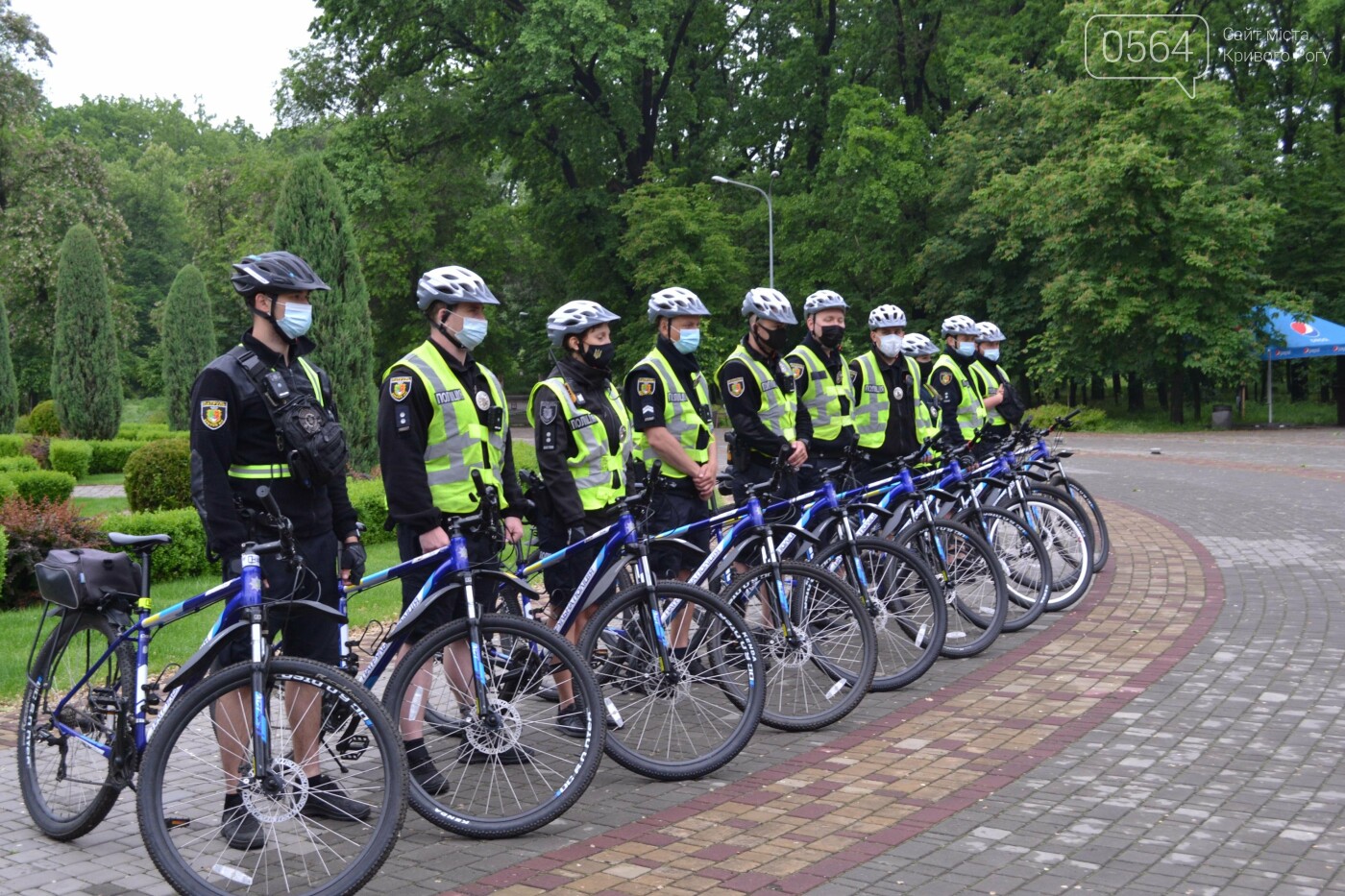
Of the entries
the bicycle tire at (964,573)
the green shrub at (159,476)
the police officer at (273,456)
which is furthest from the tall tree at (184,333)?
the police officer at (273,456)

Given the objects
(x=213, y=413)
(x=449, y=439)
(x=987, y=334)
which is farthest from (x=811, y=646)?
(x=987, y=334)

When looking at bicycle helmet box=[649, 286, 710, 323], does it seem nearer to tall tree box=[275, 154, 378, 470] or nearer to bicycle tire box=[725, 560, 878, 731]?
bicycle tire box=[725, 560, 878, 731]

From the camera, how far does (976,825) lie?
5.32 m

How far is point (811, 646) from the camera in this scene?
6.77 metres

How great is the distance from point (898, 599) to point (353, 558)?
3.25 meters

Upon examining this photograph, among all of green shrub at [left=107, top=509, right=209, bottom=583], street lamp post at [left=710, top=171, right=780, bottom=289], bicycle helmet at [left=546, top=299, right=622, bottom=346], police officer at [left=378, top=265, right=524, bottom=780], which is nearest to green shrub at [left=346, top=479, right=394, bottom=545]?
green shrub at [left=107, top=509, right=209, bottom=583]

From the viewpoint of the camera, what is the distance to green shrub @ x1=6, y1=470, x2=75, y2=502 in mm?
15836

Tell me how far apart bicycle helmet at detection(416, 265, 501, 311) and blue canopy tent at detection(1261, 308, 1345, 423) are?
35.3 m

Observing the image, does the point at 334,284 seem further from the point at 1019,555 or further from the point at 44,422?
the point at 44,422

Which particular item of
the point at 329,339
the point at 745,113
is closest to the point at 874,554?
the point at 329,339

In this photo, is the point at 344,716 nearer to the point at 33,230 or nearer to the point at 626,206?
the point at 626,206

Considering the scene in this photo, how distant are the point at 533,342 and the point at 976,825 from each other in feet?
159

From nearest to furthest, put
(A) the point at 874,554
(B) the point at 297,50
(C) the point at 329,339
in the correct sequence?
(A) the point at 874,554 < (C) the point at 329,339 < (B) the point at 297,50
